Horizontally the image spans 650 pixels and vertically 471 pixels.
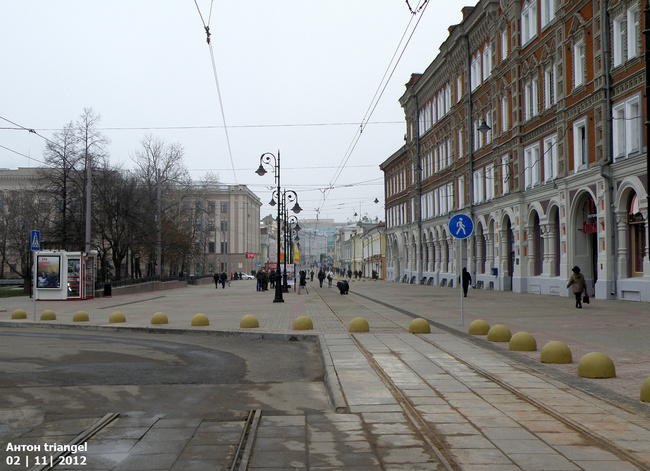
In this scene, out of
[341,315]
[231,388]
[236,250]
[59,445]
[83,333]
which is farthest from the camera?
[236,250]

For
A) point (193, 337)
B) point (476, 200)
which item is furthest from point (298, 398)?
point (476, 200)

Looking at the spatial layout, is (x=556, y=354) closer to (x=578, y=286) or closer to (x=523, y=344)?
(x=523, y=344)

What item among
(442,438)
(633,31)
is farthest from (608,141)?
(442,438)

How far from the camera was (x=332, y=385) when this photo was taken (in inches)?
353

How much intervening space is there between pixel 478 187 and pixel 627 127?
805 inches

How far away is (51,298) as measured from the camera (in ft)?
118

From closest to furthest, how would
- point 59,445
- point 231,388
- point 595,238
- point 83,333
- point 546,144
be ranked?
point 59,445
point 231,388
point 83,333
point 595,238
point 546,144

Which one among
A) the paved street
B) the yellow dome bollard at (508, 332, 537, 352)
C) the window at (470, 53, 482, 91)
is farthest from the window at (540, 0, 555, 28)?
the yellow dome bollard at (508, 332, 537, 352)

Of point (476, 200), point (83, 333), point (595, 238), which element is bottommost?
point (83, 333)

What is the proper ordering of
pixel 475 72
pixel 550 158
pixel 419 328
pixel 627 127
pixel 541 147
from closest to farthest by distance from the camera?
pixel 419 328, pixel 627 127, pixel 550 158, pixel 541 147, pixel 475 72

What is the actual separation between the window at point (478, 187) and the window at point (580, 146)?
48.0ft

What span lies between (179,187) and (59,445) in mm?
68211

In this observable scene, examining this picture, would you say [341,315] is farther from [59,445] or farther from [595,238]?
[59,445]

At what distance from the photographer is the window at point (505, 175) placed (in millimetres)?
40312
